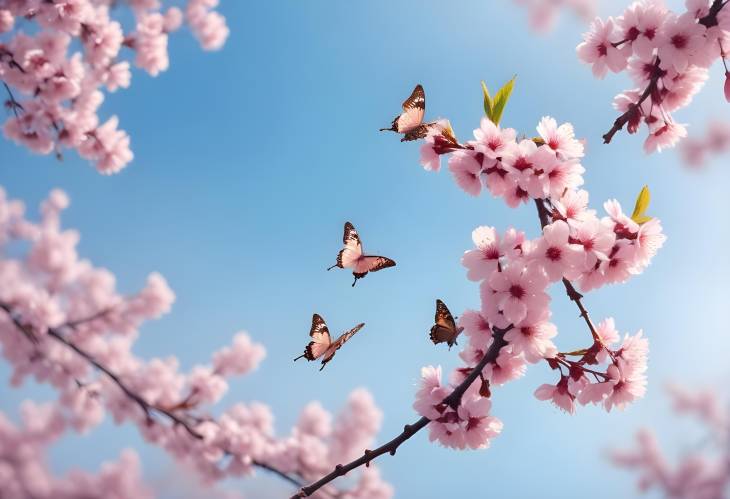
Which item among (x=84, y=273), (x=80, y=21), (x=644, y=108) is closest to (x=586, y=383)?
(x=644, y=108)

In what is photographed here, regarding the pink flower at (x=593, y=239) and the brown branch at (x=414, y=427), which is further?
the pink flower at (x=593, y=239)

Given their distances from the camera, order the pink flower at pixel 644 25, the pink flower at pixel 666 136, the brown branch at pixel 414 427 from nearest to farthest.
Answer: the brown branch at pixel 414 427 < the pink flower at pixel 644 25 < the pink flower at pixel 666 136

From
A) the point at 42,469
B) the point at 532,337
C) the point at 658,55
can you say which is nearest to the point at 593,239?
the point at 532,337

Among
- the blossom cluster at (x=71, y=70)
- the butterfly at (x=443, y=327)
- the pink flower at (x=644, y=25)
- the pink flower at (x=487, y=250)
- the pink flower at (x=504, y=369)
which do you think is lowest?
the pink flower at (x=504, y=369)

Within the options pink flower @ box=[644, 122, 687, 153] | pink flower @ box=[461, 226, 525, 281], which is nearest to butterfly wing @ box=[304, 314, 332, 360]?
pink flower @ box=[461, 226, 525, 281]

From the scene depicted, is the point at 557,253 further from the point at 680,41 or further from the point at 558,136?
the point at 680,41

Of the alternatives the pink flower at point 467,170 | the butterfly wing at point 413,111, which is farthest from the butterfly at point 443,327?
the butterfly wing at point 413,111

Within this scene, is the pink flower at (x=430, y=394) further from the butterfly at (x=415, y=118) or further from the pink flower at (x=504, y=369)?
the butterfly at (x=415, y=118)
